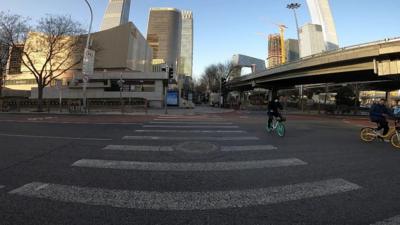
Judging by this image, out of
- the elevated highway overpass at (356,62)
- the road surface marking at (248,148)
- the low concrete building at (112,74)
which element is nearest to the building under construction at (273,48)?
the low concrete building at (112,74)

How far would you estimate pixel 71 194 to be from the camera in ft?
18.6

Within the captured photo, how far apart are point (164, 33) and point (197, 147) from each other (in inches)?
6235

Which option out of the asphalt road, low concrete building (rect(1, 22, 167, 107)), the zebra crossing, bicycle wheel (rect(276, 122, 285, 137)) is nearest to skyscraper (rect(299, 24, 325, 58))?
low concrete building (rect(1, 22, 167, 107))

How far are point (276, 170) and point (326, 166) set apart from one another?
1373 mm

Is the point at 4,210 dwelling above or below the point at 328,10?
below

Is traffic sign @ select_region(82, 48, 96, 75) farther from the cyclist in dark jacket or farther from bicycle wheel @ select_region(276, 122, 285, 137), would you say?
the cyclist in dark jacket

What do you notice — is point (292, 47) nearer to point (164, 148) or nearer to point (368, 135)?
point (368, 135)

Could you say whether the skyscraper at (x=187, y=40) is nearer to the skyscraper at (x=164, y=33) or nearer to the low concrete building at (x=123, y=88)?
the skyscraper at (x=164, y=33)

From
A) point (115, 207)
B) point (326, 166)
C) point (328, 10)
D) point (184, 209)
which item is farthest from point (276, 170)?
point (328, 10)

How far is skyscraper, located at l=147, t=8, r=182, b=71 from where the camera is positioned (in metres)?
163

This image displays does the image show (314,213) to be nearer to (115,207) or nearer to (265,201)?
(265,201)

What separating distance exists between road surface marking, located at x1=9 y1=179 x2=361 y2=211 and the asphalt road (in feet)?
0.05

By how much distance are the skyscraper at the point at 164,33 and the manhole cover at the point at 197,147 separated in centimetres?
15152

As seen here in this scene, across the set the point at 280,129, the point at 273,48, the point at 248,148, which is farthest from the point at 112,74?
the point at 273,48
